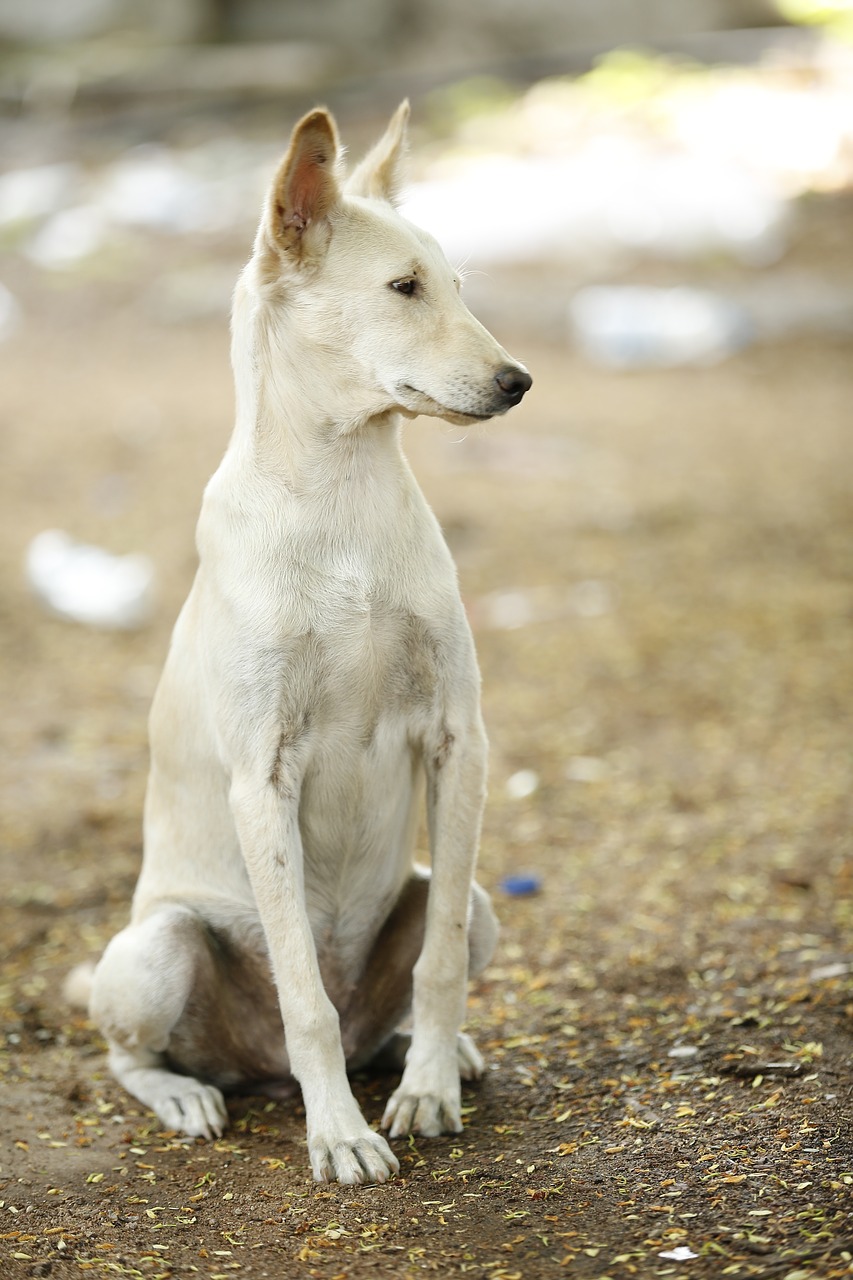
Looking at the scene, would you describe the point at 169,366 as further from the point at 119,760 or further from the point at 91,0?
the point at 91,0

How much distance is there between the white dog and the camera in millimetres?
3223

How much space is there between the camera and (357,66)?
21219 mm

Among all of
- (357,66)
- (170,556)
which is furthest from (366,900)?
(357,66)

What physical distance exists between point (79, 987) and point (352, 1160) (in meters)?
1.29

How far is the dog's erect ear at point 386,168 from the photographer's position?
11.5 ft

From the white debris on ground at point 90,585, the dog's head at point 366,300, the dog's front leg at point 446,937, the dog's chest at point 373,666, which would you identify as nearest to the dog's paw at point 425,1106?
the dog's front leg at point 446,937

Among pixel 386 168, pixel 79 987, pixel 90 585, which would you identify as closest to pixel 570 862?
pixel 79 987

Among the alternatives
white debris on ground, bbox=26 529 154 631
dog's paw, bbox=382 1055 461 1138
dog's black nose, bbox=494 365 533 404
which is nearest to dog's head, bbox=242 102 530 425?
dog's black nose, bbox=494 365 533 404

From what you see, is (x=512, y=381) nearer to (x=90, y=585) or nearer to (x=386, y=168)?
(x=386, y=168)

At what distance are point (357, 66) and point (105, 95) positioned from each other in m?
3.79

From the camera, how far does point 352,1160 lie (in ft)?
10.3

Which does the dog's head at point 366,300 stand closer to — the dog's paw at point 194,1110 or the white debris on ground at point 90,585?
the dog's paw at point 194,1110

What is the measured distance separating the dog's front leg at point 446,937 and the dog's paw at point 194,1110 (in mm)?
428

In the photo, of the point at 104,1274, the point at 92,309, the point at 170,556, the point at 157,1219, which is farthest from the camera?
the point at 92,309
